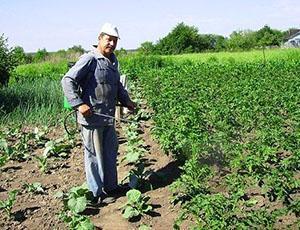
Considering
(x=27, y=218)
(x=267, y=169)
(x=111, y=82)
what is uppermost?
(x=111, y=82)

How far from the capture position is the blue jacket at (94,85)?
4621 mm

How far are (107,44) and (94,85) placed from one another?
0.43 m

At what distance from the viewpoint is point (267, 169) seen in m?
4.73

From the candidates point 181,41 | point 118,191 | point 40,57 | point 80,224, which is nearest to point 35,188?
point 118,191

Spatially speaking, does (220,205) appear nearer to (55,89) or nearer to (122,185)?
(122,185)

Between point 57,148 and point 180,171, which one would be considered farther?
point 57,148

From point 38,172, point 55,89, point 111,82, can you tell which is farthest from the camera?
point 55,89

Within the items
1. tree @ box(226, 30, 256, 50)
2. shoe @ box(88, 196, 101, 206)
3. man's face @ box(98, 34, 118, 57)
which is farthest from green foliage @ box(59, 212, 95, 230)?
tree @ box(226, 30, 256, 50)

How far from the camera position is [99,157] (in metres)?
4.89

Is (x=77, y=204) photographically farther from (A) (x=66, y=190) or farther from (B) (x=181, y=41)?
(B) (x=181, y=41)

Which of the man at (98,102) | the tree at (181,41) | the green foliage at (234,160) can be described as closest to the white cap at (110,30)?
the man at (98,102)

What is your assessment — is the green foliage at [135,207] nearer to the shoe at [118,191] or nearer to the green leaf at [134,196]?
the green leaf at [134,196]

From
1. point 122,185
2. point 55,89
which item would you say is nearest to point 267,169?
point 122,185

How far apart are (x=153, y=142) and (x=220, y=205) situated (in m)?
4.04
